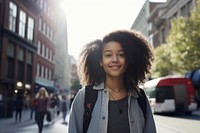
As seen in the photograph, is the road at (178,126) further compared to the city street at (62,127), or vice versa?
the city street at (62,127)

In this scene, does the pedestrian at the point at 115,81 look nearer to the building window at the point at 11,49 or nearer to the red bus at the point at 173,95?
the red bus at the point at 173,95

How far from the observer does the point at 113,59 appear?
270 cm

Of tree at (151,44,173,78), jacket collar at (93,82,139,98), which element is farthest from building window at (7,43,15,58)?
jacket collar at (93,82,139,98)

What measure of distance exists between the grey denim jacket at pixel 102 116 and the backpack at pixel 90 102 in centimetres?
3

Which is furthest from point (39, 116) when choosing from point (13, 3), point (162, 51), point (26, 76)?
point (162, 51)

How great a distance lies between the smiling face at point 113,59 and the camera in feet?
8.91

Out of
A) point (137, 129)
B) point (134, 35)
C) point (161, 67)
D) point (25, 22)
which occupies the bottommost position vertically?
point (137, 129)

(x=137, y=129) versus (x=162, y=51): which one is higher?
(x=162, y=51)

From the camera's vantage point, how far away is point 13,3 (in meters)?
31.4

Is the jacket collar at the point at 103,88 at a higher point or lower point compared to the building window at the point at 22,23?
lower

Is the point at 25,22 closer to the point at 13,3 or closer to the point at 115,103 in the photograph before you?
the point at 13,3

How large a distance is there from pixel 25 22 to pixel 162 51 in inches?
619

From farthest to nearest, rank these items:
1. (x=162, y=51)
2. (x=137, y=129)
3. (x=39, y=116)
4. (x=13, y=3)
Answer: (x=162, y=51) < (x=13, y=3) < (x=39, y=116) < (x=137, y=129)

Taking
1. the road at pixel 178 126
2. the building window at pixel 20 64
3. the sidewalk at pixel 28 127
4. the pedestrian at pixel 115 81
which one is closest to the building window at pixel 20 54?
the building window at pixel 20 64
